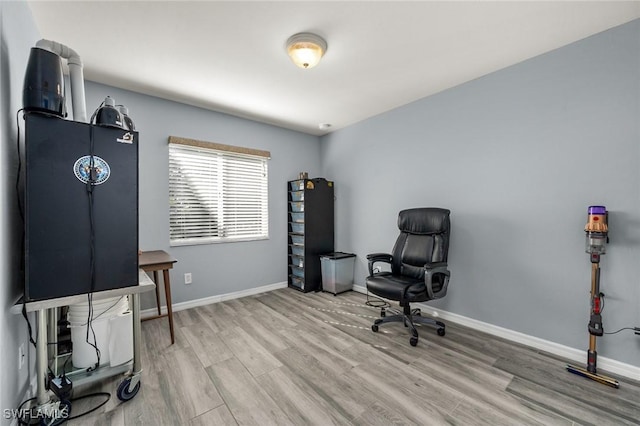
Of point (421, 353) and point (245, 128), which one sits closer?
point (421, 353)

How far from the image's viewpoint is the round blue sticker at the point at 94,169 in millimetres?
1362

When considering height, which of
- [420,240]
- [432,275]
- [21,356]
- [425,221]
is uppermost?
[425,221]

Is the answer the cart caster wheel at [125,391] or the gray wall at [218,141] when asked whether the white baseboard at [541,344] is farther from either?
the cart caster wheel at [125,391]

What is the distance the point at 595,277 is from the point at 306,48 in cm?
264

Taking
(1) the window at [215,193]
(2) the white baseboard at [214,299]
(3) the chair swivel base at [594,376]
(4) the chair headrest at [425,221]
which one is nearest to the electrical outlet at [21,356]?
(2) the white baseboard at [214,299]

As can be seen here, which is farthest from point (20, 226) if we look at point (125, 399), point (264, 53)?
A: point (264, 53)

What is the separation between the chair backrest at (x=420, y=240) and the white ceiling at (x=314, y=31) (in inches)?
53.9

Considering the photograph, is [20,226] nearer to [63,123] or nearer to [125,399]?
[63,123]

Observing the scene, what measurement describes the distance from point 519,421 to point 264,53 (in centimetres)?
299

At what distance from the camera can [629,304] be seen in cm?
181

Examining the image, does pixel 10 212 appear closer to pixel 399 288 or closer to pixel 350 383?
pixel 350 383

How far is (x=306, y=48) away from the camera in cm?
195

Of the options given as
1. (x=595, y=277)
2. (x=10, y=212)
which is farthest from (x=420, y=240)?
(x=10, y=212)

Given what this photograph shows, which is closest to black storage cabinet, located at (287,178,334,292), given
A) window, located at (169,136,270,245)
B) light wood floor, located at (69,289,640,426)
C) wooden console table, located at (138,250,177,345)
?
window, located at (169,136,270,245)
